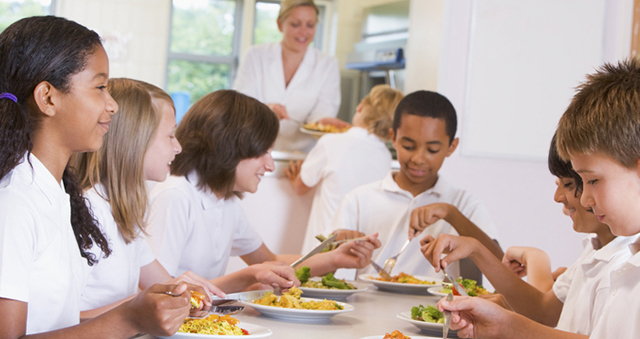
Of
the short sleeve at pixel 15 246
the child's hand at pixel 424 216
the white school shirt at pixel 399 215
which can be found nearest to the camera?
the short sleeve at pixel 15 246

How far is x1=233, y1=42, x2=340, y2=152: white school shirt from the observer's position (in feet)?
12.0

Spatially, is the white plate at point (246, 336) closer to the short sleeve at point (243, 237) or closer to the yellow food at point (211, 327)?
the yellow food at point (211, 327)

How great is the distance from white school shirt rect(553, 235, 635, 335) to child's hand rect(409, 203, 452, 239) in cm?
51

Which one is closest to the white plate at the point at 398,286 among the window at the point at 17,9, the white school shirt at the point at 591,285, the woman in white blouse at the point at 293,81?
the white school shirt at the point at 591,285

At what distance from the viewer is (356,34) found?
5375 millimetres

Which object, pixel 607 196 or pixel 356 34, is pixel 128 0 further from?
pixel 607 196

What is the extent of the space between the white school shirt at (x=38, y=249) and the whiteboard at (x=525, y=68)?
2701mm

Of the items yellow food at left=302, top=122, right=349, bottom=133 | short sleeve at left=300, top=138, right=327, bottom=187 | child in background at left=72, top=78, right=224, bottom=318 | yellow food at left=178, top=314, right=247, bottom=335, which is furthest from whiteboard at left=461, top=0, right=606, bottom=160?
yellow food at left=178, top=314, right=247, bottom=335

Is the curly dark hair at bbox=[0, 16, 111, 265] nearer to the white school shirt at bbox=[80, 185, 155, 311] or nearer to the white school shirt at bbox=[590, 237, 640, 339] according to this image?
the white school shirt at bbox=[80, 185, 155, 311]

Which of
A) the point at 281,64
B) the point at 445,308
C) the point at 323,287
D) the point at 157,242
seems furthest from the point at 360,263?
the point at 281,64

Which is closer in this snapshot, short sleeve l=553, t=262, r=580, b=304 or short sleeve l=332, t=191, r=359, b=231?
short sleeve l=553, t=262, r=580, b=304

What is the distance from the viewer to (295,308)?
132 centimetres

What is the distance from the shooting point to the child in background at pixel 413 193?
87.7 inches

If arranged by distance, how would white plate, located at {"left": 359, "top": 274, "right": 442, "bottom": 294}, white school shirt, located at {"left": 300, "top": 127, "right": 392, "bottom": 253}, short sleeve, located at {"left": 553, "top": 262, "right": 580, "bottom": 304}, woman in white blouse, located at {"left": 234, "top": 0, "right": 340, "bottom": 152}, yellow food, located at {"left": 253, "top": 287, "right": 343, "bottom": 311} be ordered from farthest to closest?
woman in white blouse, located at {"left": 234, "top": 0, "right": 340, "bottom": 152} < white school shirt, located at {"left": 300, "top": 127, "right": 392, "bottom": 253} < white plate, located at {"left": 359, "top": 274, "right": 442, "bottom": 294} < short sleeve, located at {"left": 553, "top": 262, "right": 580, "bottom": 304} < yellow food, located at {"left": 253, "top": 287, "right": 343, "bottom": 311}
